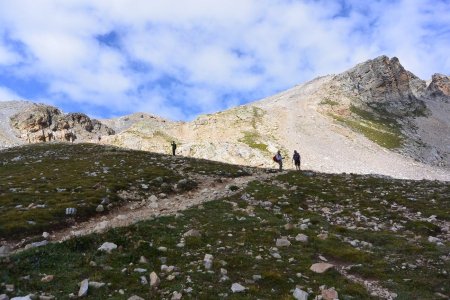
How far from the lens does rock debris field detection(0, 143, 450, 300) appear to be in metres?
14.8

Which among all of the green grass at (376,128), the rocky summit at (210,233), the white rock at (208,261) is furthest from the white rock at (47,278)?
the green grass at (376,128)

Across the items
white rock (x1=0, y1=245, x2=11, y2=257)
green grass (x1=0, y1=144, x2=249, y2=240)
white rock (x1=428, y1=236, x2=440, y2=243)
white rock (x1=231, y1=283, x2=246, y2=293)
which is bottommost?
white rock (x1=231, y1=283, x2=246, y2=293)

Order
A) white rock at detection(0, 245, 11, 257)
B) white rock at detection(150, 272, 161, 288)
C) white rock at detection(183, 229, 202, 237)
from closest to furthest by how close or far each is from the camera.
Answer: white rock at detection(150, 272, 161, 288), white rock at detection(0, 245, 11, 257), white rock at detection(183, 229, 202, 237)

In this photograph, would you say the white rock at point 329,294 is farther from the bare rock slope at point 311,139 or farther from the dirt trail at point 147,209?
the bare rock slope at point 311,139

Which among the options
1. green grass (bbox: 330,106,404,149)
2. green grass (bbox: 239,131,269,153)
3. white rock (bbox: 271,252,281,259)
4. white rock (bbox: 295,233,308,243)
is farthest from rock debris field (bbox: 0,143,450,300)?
green grass (bbox: 330,106,404,149)

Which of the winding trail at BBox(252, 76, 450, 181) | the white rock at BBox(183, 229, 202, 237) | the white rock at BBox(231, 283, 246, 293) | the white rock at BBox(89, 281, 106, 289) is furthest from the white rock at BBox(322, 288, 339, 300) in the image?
the winding trail at BBox(252, 76, 450, 181)

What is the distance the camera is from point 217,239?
20766 mm

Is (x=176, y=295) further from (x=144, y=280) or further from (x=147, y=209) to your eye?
(x=147, y=209)

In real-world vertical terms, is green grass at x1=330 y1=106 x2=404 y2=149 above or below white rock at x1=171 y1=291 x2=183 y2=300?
above

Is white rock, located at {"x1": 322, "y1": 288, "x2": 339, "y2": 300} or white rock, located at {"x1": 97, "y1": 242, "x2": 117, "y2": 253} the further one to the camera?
white rock, located at {"x1": 97, "y1": 242, "x2": 117, "y2": 253}

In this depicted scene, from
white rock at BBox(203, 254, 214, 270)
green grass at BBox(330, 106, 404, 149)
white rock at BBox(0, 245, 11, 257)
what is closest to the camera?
white rock at BBox(203, 254, 214, 270)

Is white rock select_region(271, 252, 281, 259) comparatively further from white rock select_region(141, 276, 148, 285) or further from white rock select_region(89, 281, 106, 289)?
white rock select_region(89, 281, 106, 289)

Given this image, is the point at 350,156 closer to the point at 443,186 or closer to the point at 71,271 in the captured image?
the point at 443,186

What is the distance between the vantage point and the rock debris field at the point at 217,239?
1476 cm
